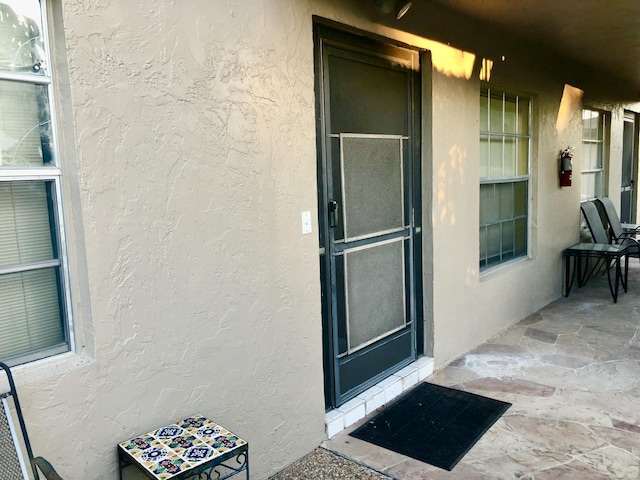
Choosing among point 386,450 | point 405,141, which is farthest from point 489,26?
point 386,450

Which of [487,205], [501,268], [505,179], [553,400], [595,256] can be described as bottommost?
[553,400]

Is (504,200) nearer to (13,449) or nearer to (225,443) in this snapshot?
(225,443)

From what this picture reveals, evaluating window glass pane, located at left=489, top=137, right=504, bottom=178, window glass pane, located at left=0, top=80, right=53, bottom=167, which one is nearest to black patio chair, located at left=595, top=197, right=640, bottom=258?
window glass pane, located at left=489, top=137, right=504, bottom=178

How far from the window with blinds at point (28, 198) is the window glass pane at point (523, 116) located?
15.1 feet

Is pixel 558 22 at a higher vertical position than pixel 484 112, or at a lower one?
higher

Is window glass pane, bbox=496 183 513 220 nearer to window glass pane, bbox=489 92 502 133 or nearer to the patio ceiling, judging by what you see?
window glass pane, bbox=489 92 502 133

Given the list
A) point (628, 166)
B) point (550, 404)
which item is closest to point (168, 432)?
point (550, 404)

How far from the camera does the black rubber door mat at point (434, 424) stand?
9.50ft

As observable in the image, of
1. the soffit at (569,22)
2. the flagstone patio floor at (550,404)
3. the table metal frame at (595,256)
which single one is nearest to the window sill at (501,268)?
the flagstone patio floor at (550,404)

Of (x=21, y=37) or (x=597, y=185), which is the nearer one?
(x=21, y=37)

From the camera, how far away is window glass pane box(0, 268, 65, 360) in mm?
1860

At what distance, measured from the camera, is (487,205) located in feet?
15.9

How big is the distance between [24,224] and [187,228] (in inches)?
24.1

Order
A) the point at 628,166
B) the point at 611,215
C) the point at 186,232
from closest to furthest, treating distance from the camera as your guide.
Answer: the point at 186,232 → the point at 611,215 → the point at 628,166
